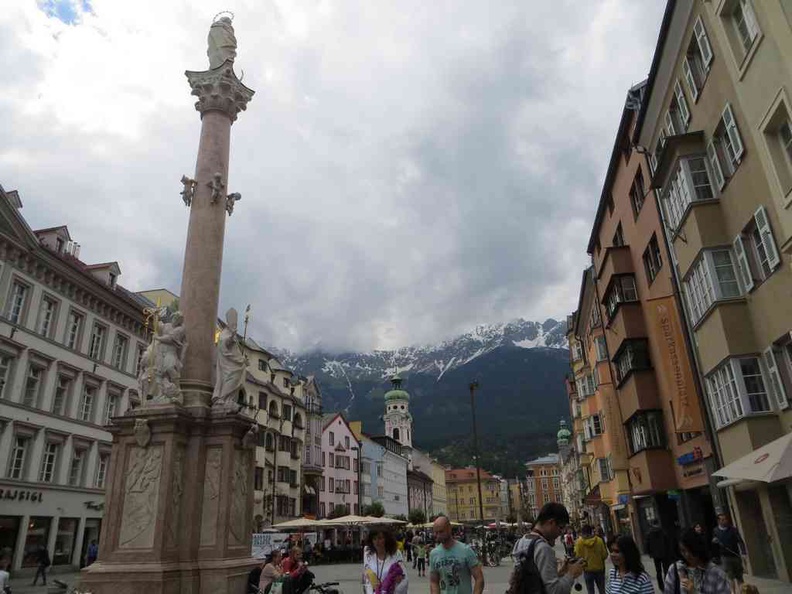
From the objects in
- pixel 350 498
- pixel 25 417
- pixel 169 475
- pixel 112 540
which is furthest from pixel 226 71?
pixel 350 498

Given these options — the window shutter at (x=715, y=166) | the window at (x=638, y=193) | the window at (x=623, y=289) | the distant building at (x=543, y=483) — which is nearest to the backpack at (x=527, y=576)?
the window shutter at (x=715, y=166)

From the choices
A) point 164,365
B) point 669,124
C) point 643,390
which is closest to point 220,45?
point 164,365

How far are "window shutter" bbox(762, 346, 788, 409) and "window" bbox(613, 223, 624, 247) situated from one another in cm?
1591

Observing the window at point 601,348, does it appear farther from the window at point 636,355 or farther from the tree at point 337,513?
the tree at point 337,513

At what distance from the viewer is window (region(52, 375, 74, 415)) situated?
32219 mm

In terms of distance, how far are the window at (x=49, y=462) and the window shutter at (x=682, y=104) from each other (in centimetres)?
3233

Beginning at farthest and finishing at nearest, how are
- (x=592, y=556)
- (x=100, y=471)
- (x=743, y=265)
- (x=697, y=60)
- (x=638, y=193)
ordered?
(x=100, y=471), (x=638, y=193), (x=697, y=60), (x=743, y=265), (x=592, y=556)

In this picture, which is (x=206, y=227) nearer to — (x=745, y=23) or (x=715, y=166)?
(x=745, y=23)

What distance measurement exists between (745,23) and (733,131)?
111 inches

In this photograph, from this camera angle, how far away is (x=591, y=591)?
13.1 m

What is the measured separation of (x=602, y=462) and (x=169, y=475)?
1346 inches

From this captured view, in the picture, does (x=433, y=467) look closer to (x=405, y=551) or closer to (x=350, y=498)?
(x=350, y=498)

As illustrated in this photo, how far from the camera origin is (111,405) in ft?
120

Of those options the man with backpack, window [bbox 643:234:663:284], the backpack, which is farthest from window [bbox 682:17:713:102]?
the backpack
